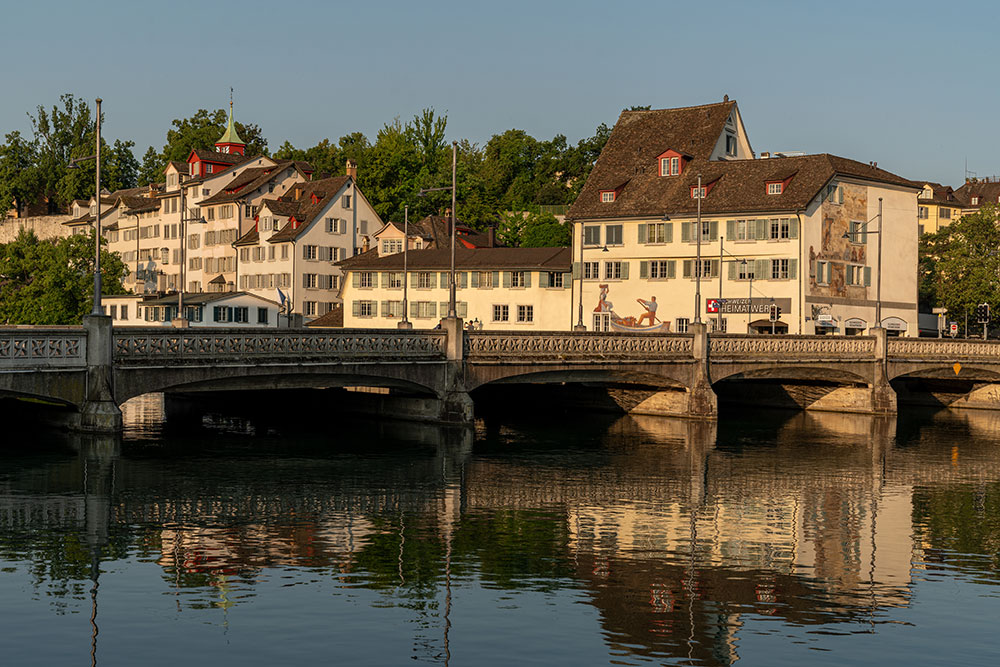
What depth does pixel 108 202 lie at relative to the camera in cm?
16112

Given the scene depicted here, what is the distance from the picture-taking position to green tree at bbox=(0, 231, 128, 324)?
352 feet

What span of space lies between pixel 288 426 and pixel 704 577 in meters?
35.0

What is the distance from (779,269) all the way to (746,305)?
3578 mm

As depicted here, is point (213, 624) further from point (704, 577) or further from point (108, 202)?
point (108, 202)

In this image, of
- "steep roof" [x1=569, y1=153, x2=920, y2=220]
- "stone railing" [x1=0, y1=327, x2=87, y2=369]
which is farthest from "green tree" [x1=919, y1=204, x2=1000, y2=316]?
"stone railing" [x1=0, y1=327, x2=87, y2=369]

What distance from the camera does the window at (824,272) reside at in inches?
3543

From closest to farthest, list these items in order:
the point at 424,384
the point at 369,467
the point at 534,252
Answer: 1. the point at 369,467
2. the point at 424,384
3. the point at 534,252

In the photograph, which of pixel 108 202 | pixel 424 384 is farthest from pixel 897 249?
pixel 108 202

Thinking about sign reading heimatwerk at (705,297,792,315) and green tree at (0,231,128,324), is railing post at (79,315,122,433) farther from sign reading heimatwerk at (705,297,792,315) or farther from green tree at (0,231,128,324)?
green tree at (0,231,128,324)

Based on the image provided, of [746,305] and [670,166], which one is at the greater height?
[670,166]

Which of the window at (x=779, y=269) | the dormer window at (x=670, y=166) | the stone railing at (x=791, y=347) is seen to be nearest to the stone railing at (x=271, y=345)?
the stone railing at (x=791, y=347)

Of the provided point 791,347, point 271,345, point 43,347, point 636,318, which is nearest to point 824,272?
point 636,318

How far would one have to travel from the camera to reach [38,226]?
17325cm

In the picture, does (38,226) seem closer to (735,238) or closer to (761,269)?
(735,238)
